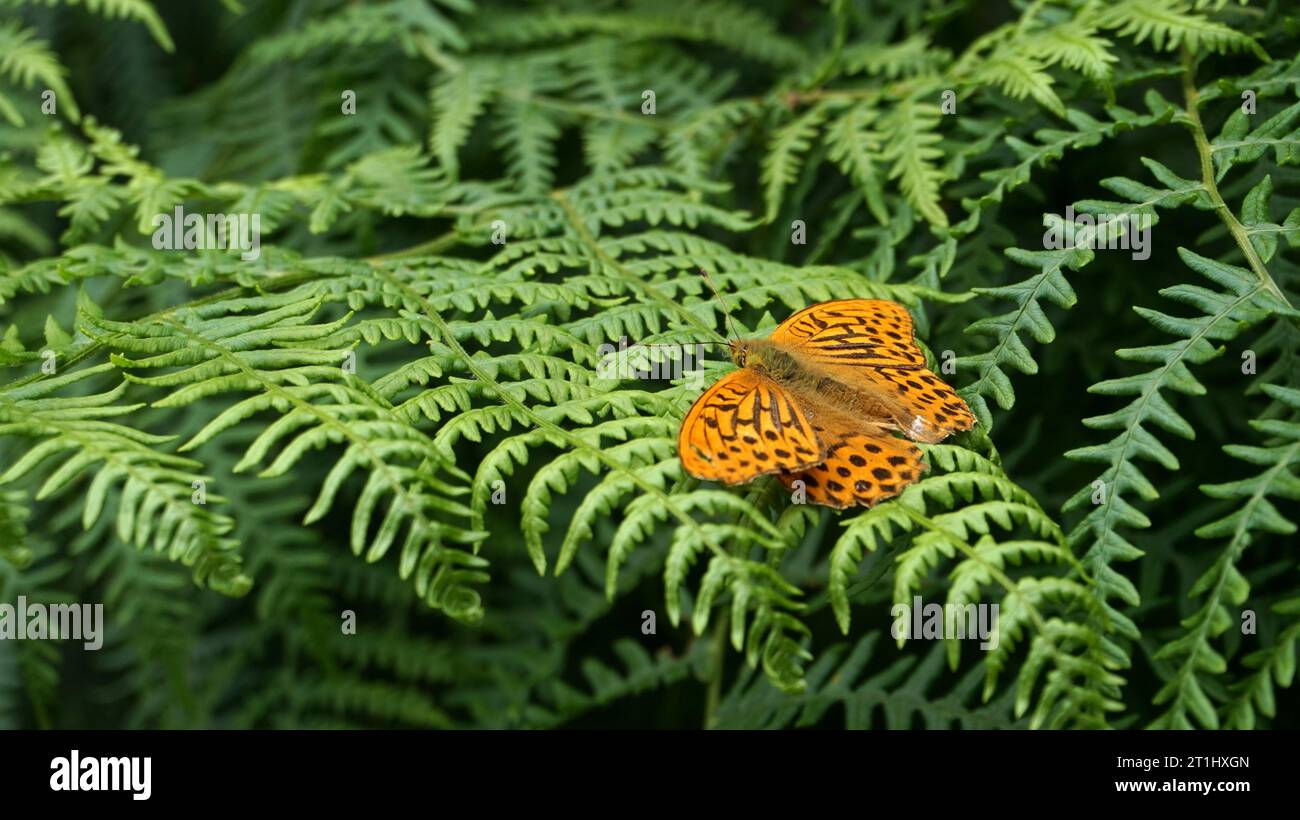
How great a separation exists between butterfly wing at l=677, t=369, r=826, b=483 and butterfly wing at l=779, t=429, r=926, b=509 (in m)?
0.03

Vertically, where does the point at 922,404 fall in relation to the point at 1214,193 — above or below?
below

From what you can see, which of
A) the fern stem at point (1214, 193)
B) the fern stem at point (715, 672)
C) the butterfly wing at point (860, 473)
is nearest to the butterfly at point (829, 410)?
the butterfly wing at point (860, 473)

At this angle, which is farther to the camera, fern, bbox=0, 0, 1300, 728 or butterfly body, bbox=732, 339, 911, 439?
butterfly body, bbox=732, 339, 911, 439

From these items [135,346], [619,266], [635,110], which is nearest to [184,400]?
[135,346]

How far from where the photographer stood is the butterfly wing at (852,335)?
141 centimetres

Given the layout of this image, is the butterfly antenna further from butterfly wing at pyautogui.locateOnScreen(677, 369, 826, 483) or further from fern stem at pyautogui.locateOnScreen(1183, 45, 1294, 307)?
fern stem at pyautogui.locateOnScreen(1183, 45, 1294, 307)

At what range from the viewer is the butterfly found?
1.18 m

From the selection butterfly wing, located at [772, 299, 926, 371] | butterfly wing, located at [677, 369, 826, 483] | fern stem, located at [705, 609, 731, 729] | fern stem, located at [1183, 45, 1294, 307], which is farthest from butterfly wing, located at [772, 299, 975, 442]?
fern stem, located at [705, 609, 731, 729]

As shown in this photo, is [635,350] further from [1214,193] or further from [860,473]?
[1214,193]

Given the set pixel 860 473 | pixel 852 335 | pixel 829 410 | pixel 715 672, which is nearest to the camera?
pixel 860 473

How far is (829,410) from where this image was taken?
1.34 m

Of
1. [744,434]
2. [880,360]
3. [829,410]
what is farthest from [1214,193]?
[744,434]

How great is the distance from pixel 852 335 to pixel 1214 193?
0.52m
